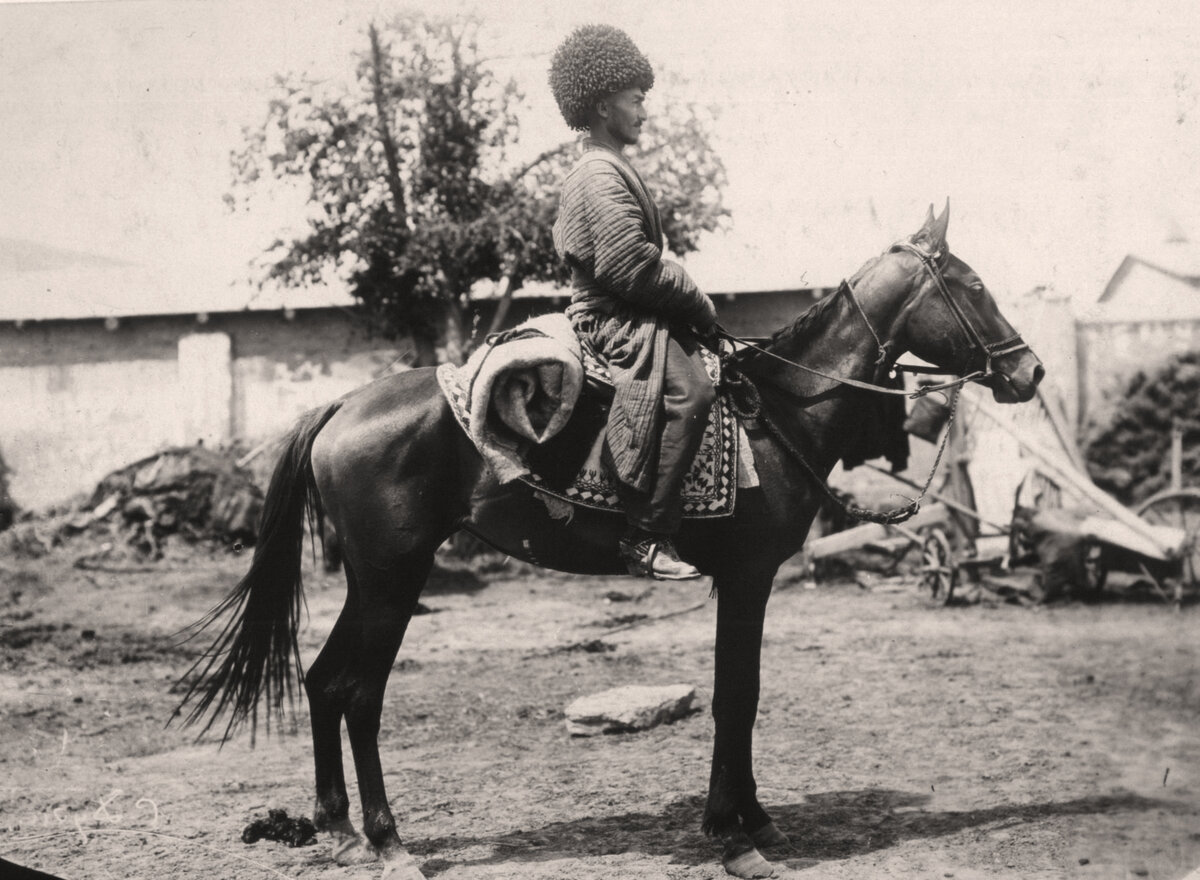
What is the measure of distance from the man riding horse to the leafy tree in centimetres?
497

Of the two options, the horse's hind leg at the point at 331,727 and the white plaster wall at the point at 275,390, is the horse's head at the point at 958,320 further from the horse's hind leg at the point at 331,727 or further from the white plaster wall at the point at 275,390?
the white plaster wall at the point at 275,390

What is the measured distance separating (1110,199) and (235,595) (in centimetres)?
472

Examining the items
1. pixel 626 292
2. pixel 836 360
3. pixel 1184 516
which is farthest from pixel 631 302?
pixel 1184 516

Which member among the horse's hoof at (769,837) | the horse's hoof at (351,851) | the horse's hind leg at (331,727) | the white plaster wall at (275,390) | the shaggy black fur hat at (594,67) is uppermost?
the shaggy black fur hat at (594,67)

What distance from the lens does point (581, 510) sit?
14.0ft

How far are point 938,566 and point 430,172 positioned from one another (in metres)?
5.98

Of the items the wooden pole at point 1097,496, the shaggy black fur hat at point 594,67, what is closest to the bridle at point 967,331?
the shaggy black fur hat at point 594,67

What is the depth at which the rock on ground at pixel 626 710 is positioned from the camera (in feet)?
20.2

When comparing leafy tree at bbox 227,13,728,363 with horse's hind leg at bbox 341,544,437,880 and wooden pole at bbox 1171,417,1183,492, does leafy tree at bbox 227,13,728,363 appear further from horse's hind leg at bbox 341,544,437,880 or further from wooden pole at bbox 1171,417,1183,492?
horse's hind leg at bbox 341,544,437,880

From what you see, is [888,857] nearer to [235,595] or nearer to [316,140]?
[235,595]

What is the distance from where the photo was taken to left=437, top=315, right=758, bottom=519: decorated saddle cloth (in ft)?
13.4

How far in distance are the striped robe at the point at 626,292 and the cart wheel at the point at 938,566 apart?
21.8 feet

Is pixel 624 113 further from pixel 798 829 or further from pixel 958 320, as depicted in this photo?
pixel 798 829

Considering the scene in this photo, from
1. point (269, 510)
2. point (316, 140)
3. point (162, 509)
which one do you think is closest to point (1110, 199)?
point (269, 510)
